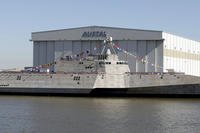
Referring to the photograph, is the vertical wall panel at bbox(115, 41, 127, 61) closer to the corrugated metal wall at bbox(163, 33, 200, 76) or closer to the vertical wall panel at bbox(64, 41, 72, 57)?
the corrugated metal wall at bbox(163, 33, 200, 76)

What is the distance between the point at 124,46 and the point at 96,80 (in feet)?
79.0

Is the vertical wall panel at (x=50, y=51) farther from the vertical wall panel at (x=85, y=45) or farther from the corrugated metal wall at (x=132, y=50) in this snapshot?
the vertical wall panel at (x=85, y=45)

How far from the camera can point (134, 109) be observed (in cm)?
5775

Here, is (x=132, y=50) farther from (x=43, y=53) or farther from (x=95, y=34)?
(x=43, y=53)

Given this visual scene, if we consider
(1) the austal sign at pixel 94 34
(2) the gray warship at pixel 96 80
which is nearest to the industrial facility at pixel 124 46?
(1) the austal sign at pixel 94 34

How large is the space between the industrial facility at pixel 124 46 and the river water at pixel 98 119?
39145mm

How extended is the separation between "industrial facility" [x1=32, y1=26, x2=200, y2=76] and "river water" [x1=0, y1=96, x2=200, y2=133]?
39145 mm

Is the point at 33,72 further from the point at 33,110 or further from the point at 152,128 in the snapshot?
the point at 152,128

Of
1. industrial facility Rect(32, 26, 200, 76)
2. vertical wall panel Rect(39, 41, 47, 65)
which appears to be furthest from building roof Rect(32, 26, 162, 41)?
vertical wall panel Rect(39, 41, 47, 65)

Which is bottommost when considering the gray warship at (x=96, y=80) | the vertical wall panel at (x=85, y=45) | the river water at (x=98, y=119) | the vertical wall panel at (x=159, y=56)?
the river water at (x=98, y=119)

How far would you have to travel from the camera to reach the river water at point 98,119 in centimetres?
4212

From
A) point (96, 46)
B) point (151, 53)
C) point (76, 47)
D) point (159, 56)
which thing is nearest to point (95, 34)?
point (96, 46)

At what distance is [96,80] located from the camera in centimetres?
8050

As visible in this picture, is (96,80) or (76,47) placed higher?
(76,47)
